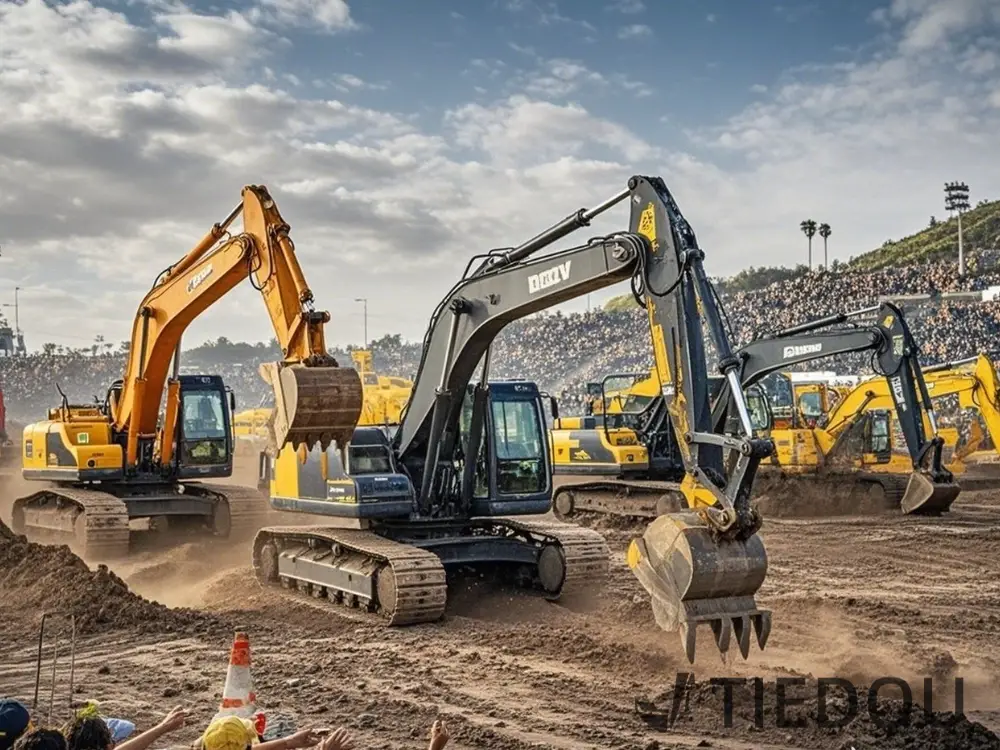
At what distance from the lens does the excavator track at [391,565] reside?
1018 centimetres

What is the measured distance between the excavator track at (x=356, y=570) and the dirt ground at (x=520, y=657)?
218mm

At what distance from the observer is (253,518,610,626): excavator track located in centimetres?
1018

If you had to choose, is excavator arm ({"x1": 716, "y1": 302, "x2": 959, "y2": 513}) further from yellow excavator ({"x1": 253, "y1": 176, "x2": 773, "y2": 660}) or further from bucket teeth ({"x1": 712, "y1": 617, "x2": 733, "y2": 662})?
bucket teeth ({"x1": 712, "y1": 617, "x2": 733, "y2": 662})

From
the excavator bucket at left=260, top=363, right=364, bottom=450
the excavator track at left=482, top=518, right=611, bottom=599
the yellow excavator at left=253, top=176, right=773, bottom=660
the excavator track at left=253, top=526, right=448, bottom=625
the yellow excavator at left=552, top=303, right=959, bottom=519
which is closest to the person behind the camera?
the yellow excavator at left=253, top=176, right=773, bottom=660

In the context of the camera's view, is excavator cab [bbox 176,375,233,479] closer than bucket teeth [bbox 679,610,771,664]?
No

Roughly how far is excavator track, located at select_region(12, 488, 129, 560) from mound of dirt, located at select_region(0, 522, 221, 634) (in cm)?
176

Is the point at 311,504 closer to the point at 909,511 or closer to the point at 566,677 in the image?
the point at 566,677

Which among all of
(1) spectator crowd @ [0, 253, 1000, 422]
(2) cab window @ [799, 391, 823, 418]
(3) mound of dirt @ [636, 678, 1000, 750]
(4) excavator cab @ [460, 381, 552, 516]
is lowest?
(3) mound of dirt @ [636, 678, 1000, 750]

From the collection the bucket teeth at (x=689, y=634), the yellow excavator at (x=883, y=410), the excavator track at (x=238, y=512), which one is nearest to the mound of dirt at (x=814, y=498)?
the yellow excavator at (x=883, y=410)

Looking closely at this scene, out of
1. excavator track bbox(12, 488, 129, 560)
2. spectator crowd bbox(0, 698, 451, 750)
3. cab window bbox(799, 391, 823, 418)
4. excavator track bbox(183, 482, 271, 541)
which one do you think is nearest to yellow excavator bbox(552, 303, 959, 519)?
cab window bbox(799, 391, 823, 418)

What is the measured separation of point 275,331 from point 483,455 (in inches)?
99.2

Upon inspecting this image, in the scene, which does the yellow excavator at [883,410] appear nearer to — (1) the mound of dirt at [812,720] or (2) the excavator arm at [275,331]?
(2) the excavator arm at [275,331]

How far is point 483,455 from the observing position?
1158 centimetres

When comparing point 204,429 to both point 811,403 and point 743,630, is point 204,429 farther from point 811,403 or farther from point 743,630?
point 811,403
